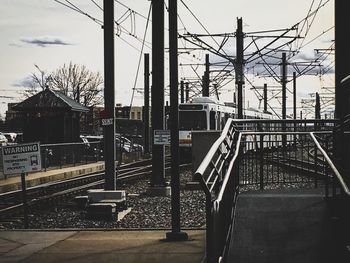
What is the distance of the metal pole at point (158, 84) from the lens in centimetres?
1733

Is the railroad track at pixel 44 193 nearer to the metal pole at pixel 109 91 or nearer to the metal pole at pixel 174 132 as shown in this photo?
the metal pole at pixel 109 91

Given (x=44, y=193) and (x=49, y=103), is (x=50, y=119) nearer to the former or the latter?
(x=49, y=103)

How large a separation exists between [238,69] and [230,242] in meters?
20.8

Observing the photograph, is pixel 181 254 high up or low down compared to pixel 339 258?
down

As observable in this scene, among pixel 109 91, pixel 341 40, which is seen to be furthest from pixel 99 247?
pixel 109 91

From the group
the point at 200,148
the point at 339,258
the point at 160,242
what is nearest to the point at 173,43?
the point at 160,242

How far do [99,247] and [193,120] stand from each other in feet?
72.9

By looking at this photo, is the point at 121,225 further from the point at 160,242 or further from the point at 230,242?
the point at 230,242

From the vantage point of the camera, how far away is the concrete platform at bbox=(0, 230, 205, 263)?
791 cm

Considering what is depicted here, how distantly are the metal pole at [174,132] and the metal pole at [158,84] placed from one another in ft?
23.7

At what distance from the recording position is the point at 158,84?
57.9ft

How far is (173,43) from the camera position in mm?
10094

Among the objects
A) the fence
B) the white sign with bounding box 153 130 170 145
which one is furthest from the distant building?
the white sign with bounding box 153 130 170 145

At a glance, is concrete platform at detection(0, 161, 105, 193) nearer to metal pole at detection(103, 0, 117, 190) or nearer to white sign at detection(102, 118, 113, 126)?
metal pole at detection(103, 0, 117, 190)
